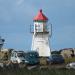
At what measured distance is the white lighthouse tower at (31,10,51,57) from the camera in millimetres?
81625

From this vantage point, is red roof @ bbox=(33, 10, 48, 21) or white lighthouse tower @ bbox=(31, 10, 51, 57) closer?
red roof @ bbox=(33, 10, 48, 21)

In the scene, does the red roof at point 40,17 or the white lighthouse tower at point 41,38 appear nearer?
the red roof at point 40,17

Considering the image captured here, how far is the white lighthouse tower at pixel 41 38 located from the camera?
8162cm

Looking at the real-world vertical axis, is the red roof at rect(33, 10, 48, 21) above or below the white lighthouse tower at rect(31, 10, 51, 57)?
above

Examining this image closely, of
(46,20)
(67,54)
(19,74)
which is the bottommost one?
(19,74)

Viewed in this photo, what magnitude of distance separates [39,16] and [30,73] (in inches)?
1934

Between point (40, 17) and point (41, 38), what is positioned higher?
point (40, 17)

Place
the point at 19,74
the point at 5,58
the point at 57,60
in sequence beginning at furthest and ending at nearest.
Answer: the point at 5,58 → the point at 57,60 → the point at 19,74

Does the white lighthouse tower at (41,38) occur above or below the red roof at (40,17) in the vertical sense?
below

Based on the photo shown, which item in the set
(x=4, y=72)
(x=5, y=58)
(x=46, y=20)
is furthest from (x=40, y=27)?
(x=4, y=72)

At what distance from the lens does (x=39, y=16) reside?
266ft

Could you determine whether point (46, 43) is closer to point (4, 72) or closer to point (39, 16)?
point (39, 16)

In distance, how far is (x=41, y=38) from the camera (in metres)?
82.8

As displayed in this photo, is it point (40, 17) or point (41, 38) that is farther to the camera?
point (41, 38)
